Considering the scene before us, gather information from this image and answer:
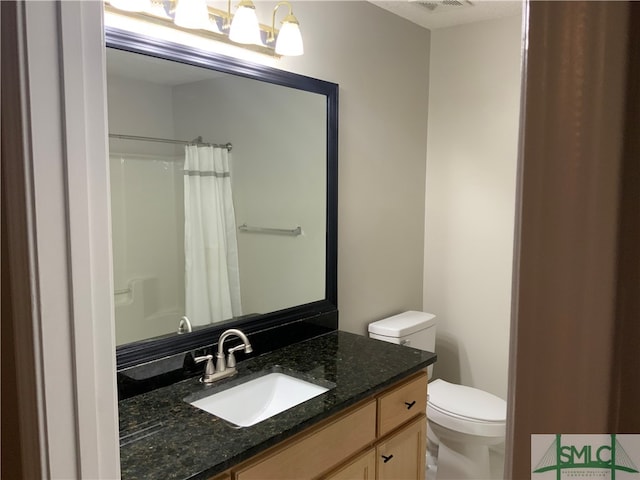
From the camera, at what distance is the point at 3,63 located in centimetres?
72

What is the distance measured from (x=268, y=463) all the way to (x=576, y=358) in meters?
1.34

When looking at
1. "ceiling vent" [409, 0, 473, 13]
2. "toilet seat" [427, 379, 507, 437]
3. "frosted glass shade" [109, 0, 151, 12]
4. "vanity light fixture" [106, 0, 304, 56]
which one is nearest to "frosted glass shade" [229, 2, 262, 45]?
"vanity light fixture" [106, 0, 304, 56]

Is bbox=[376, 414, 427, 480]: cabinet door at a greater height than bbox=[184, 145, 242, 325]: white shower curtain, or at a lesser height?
lesser

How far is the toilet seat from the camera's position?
90.9 inches

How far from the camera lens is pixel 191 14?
5.61ft

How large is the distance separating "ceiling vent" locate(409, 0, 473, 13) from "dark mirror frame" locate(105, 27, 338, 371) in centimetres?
68

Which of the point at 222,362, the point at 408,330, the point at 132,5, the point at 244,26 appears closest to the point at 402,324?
the point at 408,330

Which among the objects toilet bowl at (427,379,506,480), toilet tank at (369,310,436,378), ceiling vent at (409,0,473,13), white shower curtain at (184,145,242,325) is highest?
ceiling vent at (409,0,473,13)

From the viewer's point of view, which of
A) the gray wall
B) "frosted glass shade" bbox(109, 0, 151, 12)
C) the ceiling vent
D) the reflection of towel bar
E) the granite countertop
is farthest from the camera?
the gray wall

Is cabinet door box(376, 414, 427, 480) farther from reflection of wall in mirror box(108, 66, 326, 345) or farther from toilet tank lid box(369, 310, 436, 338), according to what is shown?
reflection of wall in mirror box(108, 66, 326, 345)

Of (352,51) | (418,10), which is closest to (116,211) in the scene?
(352,51)

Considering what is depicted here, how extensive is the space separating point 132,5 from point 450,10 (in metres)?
1.67

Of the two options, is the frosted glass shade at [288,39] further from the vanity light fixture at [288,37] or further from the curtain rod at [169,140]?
the curtain rod at [169,140]

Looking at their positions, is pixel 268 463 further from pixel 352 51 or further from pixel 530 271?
pixel 352 51
